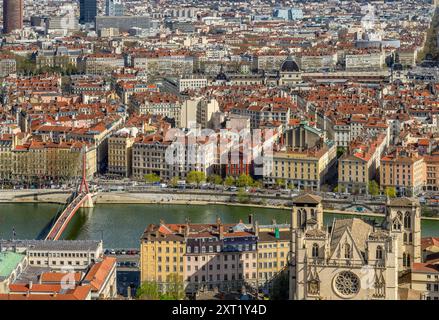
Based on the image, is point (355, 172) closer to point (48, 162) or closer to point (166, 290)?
point (48, 162)

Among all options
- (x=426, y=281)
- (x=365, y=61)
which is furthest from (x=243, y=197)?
(x=365, y=61)

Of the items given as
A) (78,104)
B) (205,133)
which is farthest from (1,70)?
(205,133)

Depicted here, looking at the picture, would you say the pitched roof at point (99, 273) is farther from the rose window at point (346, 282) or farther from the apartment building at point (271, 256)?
the rose window at point (346, 282)

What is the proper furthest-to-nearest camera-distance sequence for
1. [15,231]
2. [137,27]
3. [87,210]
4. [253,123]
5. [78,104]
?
[137,27]
[78,104]
[253,123]
[87,210]
[15,231]

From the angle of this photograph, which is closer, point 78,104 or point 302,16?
point 78,104

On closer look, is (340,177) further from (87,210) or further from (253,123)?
(253,123)

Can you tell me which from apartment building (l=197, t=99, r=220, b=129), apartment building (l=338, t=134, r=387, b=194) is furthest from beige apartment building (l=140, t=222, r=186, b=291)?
apartment building (l=197, t=99, r=220, b=129)

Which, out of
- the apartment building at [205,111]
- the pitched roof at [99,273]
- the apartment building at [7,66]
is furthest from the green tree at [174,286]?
the apartment building at [7,66]

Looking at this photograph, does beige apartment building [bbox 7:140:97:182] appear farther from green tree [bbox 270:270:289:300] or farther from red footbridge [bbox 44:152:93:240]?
green tree [bbox 270:270:289:300]
